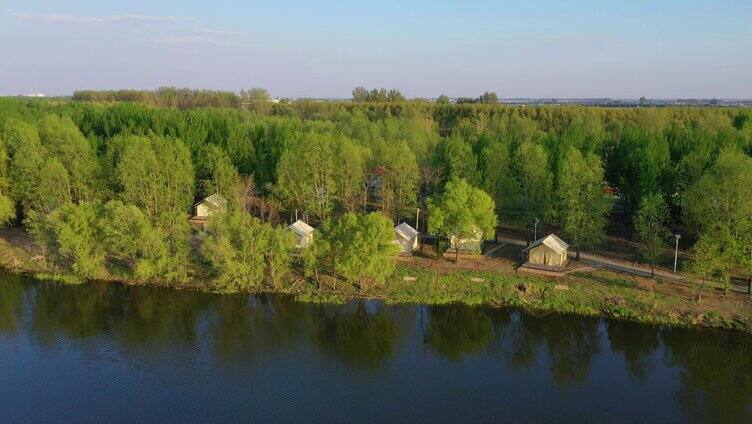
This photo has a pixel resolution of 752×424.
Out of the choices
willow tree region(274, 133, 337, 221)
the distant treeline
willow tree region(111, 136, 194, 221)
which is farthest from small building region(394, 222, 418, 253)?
the distant treeline

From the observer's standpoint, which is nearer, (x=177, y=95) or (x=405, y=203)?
(x=405, y=203)

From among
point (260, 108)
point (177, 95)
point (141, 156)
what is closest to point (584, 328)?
point (141, 156)

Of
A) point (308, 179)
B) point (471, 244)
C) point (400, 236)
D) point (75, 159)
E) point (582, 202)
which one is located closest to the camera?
point (582, 202)

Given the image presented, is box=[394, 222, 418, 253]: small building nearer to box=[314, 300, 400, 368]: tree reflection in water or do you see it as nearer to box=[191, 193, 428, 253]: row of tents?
box=[191, 193, 428, 253]: row of tents

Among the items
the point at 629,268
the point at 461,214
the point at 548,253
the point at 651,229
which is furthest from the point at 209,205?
the point at 651,229

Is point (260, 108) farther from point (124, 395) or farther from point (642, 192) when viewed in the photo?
point (124, 395)

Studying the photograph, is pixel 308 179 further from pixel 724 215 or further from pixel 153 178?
pixel 724 215
